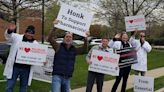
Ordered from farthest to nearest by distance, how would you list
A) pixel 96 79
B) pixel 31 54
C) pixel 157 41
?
pixel 157 41, pixel 96 79, pixel 31 54

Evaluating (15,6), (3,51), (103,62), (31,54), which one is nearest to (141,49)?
(103,62)

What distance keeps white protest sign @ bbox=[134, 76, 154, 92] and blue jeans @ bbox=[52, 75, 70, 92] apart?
3.58 meters

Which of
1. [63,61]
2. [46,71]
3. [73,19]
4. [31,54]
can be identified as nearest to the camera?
[63,61]

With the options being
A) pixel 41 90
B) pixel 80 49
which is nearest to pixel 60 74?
pixel 80 49

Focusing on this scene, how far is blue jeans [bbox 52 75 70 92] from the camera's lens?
8391mm

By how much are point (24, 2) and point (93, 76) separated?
1303cm

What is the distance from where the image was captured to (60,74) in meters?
8.45

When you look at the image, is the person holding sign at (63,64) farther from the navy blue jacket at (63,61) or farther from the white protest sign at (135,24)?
the white protest sign at (135,24)

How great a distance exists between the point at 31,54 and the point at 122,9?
99.4 feet

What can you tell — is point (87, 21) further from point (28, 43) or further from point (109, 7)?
point (109, 7)

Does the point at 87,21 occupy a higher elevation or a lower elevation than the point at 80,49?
higher

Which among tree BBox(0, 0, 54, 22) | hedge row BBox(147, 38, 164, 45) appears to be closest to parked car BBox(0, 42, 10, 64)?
tree BBox(0, 0, 54, 22)

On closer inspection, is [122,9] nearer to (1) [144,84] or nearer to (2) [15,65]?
(1) [144,84]

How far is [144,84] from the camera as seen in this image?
11680 millimetres
